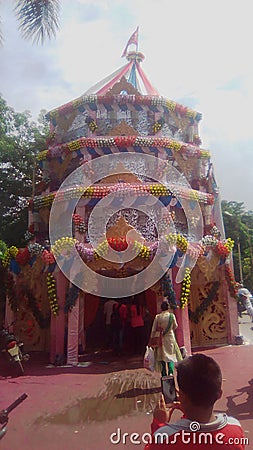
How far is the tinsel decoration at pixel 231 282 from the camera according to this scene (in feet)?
39.5

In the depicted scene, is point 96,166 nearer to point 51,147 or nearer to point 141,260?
point 51,147

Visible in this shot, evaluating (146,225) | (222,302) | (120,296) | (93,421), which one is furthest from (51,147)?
(93,421)

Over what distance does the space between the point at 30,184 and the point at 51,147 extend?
582 cm

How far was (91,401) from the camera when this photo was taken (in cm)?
677

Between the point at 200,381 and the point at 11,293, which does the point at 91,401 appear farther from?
the point at 11,293

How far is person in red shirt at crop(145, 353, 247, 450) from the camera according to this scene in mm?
1637

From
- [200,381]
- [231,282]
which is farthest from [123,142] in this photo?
[200,381]

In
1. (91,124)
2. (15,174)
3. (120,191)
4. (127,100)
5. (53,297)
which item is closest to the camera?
(53,297)

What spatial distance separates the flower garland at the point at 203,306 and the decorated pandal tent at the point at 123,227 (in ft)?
0.11

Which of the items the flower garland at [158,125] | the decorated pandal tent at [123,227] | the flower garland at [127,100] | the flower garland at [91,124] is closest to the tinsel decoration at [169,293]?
the decorated pandal tent at [123,227]

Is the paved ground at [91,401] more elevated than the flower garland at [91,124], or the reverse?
the flower garland at [91,124]

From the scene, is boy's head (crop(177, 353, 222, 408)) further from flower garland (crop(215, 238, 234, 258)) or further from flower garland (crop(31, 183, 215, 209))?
flower garland (crop(31, 183, 215, 209))

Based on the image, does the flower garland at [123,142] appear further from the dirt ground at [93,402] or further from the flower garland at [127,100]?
the dirt ground at [93,402]

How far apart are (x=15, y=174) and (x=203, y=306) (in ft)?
43.6
